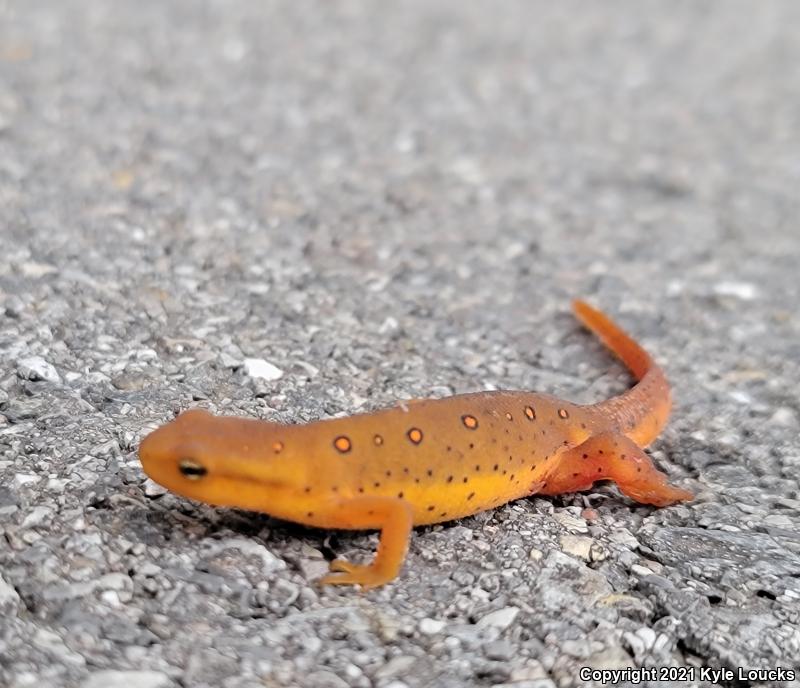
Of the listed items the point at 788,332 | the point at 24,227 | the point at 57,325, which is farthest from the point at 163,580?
the point at 788,332

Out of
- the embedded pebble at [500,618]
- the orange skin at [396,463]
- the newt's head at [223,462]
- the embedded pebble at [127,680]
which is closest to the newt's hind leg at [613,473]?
the orange skin at [396,463]

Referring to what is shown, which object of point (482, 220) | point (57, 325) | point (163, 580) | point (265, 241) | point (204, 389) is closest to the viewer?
point (163, 580)

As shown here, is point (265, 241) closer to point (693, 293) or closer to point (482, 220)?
point (482, 220)

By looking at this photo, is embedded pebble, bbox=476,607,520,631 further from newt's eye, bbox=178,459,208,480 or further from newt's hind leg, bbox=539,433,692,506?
newt's eye, bbox=178,459,208,480

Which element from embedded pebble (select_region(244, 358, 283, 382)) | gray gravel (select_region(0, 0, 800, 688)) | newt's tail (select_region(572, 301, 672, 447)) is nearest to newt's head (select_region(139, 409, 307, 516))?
gray gravel (select_region(0, 0, 800, 688))

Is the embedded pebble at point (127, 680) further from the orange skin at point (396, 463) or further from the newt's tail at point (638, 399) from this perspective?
the newt's tail at point (638, 399)
